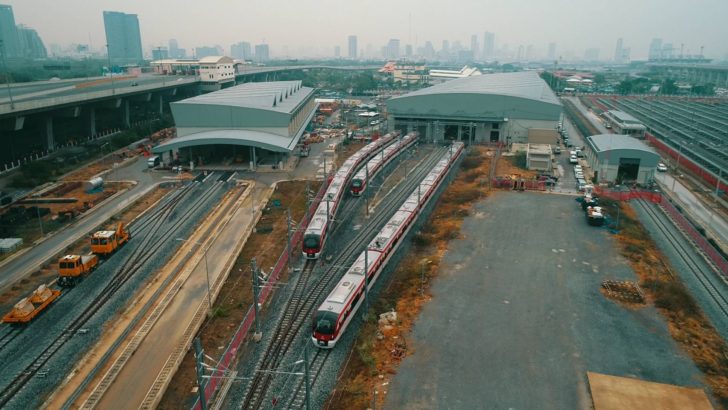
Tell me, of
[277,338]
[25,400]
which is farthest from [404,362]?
[25,400]

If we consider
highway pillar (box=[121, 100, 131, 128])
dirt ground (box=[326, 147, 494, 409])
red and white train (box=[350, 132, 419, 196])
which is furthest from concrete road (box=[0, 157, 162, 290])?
highway pillar (box=[121, 100, 131, 128])

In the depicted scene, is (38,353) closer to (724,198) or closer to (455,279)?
(455,279)

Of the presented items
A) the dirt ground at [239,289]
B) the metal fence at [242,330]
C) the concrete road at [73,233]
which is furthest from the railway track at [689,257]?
the concrete road at [73,233]

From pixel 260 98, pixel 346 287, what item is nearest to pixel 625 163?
pixel 346 287

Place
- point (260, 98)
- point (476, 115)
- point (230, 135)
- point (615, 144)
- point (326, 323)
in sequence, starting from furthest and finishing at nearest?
point (476, 115)
point (260, 98)
point (230, 135)
point (615, 144)
point (326, 323)

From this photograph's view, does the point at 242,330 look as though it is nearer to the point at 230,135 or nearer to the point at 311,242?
the point at 311,242

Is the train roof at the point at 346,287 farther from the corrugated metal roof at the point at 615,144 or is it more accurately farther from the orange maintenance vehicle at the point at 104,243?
the corrugated metal roof at the point at 615,144
